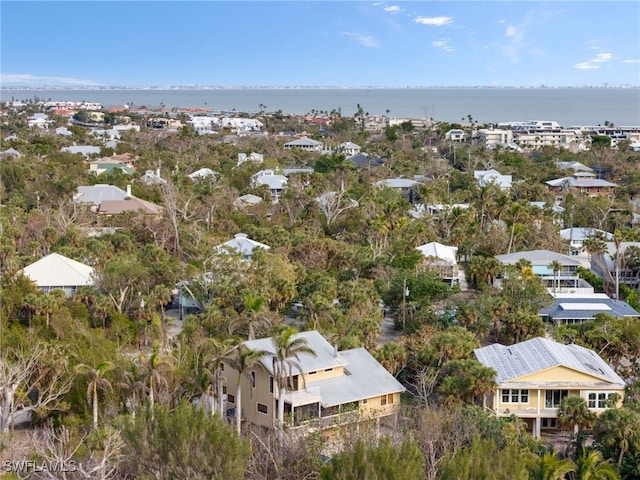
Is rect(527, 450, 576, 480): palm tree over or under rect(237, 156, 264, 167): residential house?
under

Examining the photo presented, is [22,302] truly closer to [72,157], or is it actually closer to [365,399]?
[365,399]

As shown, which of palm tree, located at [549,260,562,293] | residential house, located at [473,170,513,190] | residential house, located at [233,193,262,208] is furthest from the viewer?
residential house, located at [473,170,513,190]

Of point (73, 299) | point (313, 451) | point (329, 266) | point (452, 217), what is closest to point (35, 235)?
point (73, 299)

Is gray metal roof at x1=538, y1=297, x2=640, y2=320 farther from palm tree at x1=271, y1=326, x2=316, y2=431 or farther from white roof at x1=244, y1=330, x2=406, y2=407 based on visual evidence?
palm tree at x1=271, y1=326, x2=316, y2=431

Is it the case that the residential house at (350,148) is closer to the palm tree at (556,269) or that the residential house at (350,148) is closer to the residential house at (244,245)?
the residential house at (244,245)

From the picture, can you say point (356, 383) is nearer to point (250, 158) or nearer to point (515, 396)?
point (515, 396)

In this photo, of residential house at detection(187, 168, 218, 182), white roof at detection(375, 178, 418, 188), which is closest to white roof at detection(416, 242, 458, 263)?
white roof at detection(375, 178, 418, 188)

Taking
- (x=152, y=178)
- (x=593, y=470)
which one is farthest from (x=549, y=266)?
(x=152, y=178)

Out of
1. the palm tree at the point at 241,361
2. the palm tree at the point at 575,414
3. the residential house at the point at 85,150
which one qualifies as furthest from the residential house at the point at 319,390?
the residential house at the point at 85,150
